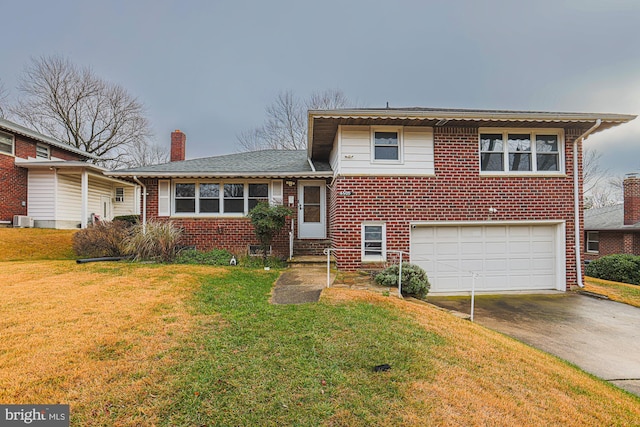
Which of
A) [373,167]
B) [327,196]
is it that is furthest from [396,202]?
[327,196]

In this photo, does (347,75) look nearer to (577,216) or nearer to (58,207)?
(577,216)

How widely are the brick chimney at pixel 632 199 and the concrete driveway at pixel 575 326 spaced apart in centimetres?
1353

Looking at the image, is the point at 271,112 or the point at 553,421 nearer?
the point at 553,421

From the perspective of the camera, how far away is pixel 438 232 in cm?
852

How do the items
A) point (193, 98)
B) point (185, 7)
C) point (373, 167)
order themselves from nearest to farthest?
point (373, 167)
point (185, 7)
point (193, 98)

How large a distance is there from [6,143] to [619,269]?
90.5 feet

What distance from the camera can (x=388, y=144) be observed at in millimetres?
8406

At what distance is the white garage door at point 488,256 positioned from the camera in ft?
27.8

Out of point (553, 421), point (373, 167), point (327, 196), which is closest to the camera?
point (553, 421)

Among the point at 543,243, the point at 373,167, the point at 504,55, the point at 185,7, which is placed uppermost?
the point at 185,7

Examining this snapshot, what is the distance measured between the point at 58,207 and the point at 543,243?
2026 cm

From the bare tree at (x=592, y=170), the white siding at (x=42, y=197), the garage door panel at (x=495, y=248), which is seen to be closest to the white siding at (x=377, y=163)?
the garage door panel at (x=495, y=248)

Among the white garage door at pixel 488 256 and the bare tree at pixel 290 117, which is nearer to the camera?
the white garage door at pixel 488 256

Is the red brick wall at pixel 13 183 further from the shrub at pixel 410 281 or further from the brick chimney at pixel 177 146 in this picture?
the shrub at pixel 410 281
